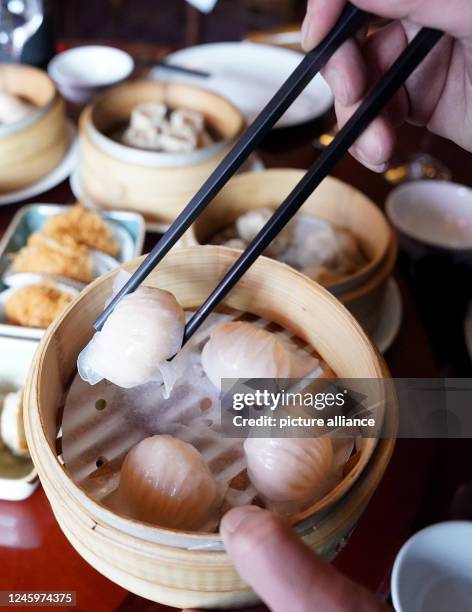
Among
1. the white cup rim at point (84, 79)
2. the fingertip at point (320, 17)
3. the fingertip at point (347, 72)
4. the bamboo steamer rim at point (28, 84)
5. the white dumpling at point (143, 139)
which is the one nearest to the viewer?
the fingertip at point (320, 17)

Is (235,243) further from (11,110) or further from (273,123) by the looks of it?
(11,110)

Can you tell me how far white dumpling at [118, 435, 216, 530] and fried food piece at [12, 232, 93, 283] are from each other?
58 centimetres

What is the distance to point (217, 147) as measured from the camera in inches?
57.4

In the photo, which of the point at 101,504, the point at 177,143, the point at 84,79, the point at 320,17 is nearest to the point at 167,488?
the point at 101,504

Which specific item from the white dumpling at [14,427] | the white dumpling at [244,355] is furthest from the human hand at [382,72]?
the white dumpling at [14,427]

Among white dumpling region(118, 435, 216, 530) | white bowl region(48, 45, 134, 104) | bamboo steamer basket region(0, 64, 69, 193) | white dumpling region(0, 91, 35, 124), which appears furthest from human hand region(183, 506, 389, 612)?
white bowl region(48, 45, 134, 104)

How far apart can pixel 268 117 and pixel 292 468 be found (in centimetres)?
41

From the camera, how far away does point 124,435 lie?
2.59ft

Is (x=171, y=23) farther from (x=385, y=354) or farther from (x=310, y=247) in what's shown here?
(x=385, y=354)

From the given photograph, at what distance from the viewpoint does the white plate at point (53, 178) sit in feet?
4.93

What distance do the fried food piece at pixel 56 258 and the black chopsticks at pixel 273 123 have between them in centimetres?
47

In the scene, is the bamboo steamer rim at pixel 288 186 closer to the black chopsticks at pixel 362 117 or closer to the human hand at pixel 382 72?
the human hand at pixel 382 72

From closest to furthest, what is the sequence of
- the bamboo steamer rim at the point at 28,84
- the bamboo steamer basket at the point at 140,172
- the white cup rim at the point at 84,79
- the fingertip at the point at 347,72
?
the fingertip at the point at 347,72
the bamboo steamer basket at the point at 140,172
the bamboo steamer rim at the point at 28,84
the white cup rim at the point at 84,79

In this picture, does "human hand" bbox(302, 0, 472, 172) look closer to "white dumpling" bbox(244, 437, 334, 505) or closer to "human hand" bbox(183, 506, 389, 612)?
"white dumpling" bbox(244, 437, 334, 505)
